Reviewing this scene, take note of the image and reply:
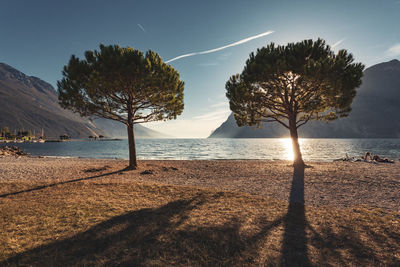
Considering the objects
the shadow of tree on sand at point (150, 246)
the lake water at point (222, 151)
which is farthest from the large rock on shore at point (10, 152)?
the shadow of tree on sand at point (150, 246)

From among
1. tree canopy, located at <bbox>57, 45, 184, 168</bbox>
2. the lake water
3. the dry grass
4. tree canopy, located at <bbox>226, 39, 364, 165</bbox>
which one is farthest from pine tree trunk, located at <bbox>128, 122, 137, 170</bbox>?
the lake water

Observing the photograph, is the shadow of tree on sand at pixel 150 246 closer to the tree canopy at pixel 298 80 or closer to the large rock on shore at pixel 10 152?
the tree canopy at pixel 298 80

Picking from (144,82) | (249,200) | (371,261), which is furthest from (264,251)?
(144,82)

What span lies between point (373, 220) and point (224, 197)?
543 centimetres

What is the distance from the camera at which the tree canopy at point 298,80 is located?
15844 mm

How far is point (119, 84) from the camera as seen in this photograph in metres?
15.0

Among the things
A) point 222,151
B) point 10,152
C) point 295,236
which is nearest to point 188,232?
point 295,236

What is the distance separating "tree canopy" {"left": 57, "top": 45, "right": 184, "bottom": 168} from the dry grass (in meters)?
9.75

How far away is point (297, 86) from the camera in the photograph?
57.0 ft

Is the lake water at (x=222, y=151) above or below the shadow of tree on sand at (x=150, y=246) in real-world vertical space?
below

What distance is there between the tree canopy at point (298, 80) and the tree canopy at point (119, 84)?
7.77 metres

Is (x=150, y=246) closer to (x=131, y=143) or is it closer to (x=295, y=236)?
(x=295, y=236)

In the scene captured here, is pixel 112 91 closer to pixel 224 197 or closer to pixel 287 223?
pixel 224 197

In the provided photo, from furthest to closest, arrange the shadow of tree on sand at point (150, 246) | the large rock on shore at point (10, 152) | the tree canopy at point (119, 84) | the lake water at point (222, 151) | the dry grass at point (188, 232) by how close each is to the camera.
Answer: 1. the lake water at point (222, 151)
2. the large rock on shore at point (10, 152)
3. the tree canopy at point (119, 84)
4. the dry grass at point (188, 232)
5. the shadow of tree on sand at point (150, 246)
